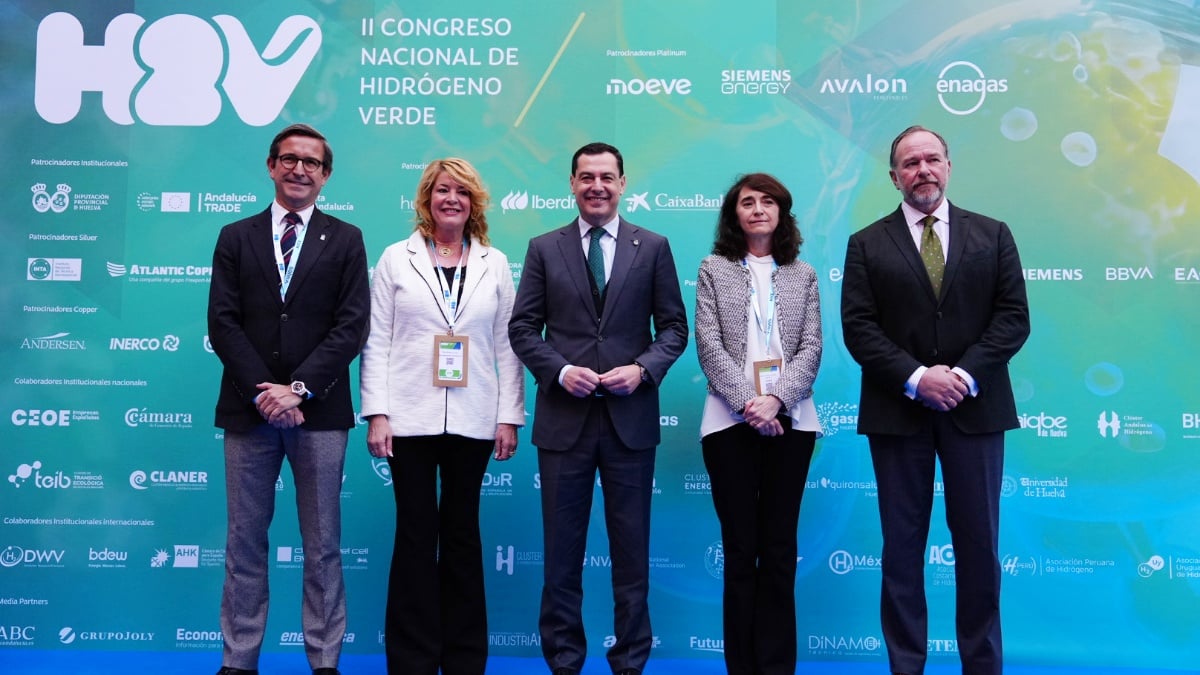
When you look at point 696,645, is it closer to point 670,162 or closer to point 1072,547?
point 1072,547

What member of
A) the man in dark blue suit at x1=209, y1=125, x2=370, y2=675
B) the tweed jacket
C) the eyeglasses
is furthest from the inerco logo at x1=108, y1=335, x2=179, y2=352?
the tweed jacket

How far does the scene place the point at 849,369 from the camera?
12.3ft

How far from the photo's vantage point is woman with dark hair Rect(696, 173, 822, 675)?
9.21 ft

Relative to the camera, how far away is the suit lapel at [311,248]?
9.41ft

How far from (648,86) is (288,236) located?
1.74m

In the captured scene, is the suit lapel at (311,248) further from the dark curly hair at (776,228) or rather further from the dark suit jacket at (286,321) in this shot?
the dark curly hair at (776,228)

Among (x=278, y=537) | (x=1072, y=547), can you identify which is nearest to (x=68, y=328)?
(x=278, y=537)

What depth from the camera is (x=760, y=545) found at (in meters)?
2.86

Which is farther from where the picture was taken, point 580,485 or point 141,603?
point 141,603

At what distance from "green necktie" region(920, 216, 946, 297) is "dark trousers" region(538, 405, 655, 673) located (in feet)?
3.66

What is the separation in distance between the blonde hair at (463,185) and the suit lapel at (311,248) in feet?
1.07

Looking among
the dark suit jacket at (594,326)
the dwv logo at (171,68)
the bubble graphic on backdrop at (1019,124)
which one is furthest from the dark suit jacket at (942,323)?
the dwv logo at (171,68)

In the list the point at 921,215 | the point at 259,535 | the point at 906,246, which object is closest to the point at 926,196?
the point at 921,215

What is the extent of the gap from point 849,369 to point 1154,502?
1.39 metres
